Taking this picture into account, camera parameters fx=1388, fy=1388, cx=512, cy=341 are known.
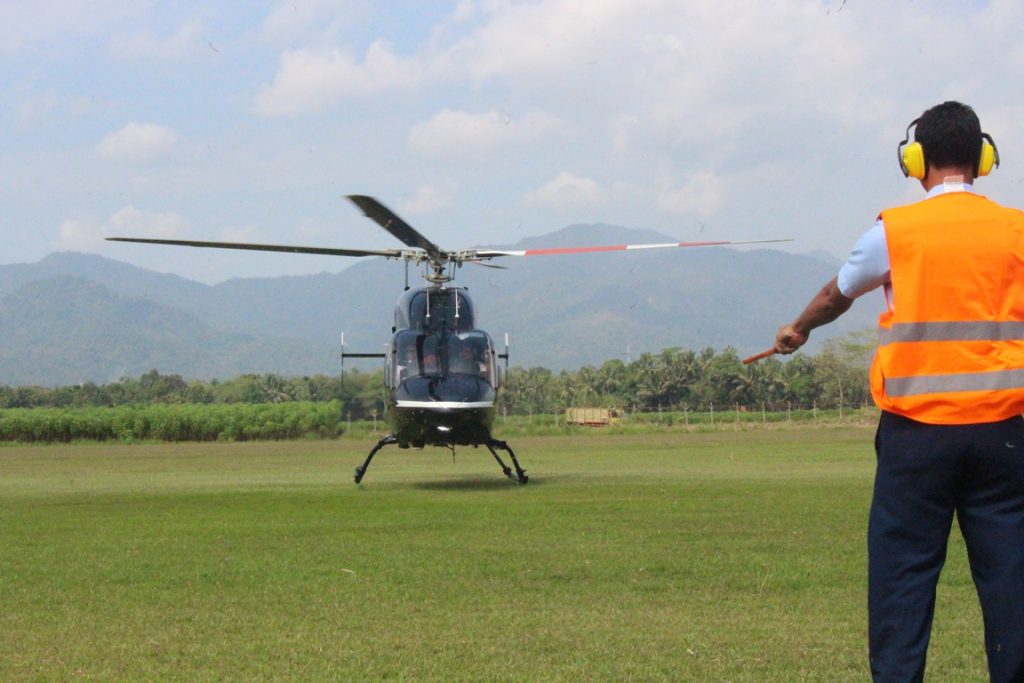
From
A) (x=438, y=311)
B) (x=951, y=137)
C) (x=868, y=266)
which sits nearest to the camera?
(x=868, y=266)

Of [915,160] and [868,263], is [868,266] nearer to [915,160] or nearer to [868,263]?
[868,263]

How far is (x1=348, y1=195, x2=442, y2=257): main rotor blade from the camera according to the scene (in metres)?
18.8

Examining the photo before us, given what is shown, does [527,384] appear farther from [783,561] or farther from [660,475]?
[783,561]

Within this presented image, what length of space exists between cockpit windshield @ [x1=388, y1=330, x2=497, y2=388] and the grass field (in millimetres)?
1908

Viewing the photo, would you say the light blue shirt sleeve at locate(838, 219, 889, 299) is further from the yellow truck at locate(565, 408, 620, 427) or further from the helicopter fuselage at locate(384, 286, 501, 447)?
the yellow truck at locate(565, 408, 620, 427)

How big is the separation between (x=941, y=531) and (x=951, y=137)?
54.4 inches

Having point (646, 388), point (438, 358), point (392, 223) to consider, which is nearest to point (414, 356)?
point (438, 358)

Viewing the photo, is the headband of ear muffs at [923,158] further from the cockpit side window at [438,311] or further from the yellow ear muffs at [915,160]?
the cockpit side window at [438,311]

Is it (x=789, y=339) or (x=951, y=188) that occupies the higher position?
(x=951, y=188)

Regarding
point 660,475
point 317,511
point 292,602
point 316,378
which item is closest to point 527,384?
point 316,378

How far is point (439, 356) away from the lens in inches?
861

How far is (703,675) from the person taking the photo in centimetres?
654

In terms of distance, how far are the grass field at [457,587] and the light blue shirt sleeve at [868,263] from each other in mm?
2481

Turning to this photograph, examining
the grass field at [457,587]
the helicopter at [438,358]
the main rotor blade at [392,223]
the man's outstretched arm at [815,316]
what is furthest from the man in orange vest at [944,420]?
the helicopter at [438,358]
